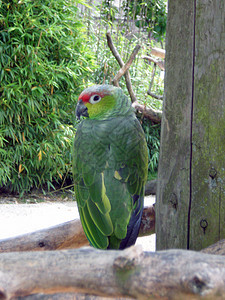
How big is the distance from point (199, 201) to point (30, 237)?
2.52 feet

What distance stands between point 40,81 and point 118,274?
12.5 feet

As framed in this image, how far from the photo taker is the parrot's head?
4.21ft

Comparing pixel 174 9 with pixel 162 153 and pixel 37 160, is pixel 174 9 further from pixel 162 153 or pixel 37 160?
pixel 37 160

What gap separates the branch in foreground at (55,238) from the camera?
4.81 feet

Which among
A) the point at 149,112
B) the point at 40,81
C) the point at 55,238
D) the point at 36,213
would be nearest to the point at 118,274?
the point at 55,238

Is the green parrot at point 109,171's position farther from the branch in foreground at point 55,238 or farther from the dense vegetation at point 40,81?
the dense vegetation at point 40,81

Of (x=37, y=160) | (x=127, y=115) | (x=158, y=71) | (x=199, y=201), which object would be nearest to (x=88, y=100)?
(x=127, y=115)

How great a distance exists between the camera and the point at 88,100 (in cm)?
130

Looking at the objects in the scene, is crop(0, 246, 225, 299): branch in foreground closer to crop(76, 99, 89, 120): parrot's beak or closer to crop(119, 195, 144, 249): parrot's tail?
crop(119, 195, 144, 249): parrot's tail

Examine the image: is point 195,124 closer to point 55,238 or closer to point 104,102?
point 104,102

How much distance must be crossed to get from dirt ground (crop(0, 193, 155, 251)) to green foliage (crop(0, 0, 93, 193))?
23 centimetres

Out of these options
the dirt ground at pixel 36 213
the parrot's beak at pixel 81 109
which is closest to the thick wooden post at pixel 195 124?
the parrot's beak at pixel 81 109

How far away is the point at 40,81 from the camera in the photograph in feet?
13.6

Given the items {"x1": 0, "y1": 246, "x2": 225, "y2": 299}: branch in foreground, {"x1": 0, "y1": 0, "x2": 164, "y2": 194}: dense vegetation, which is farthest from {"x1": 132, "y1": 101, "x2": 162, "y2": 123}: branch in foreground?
{"x1": 0, "y1": 246, "x2": 225, "y2": 299}: branch in foreground
